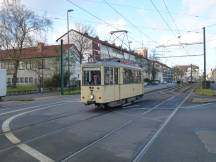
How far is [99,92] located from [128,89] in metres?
4.65

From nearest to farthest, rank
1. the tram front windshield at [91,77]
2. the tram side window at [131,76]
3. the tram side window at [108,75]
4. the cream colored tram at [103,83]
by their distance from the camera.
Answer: the cream colored tram at [103,83] → the tram front windshield at [91,77] → the tram side window at [108,75] → the tram side window at [131,76]

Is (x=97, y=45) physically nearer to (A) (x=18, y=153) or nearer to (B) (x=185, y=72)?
(A) (x=18, y=153)

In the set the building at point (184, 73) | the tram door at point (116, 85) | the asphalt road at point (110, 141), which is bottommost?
the asphalt road at point (110, 141)

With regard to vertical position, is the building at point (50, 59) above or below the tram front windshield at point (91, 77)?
above

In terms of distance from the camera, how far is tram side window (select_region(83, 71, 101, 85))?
21844 millimetres

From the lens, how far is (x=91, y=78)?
871 inches

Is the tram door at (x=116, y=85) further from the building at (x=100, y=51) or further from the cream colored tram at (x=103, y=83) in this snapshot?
the building at (x=100, y=51)

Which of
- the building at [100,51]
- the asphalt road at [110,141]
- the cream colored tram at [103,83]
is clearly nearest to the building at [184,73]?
the building at [100,51]

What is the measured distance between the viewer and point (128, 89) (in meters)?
25.9

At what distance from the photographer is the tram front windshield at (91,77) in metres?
21.8

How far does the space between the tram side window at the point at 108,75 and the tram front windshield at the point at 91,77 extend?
0.38 metres

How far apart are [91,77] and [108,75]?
0.98 metres

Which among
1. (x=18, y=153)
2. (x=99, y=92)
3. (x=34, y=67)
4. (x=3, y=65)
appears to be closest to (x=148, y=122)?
(x=99, y=92)

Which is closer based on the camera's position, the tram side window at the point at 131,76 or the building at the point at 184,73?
the tram side window at the point at 131,76
